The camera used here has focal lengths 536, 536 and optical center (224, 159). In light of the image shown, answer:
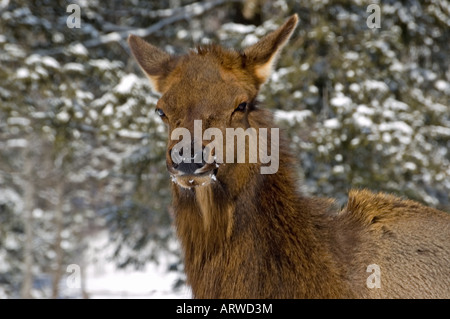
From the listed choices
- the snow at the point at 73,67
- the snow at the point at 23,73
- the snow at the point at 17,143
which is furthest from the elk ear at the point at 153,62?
the snow at the point at 17,143

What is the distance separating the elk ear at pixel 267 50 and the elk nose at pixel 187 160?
1.04 metres

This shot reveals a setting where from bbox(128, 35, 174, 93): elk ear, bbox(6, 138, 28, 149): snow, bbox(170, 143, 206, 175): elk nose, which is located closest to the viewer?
bbox(170, 143, 206, 175): elk nose

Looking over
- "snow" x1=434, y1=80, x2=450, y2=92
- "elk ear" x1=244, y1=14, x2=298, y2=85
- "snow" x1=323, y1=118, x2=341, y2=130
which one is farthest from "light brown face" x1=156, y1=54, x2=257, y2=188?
"snow" x1=434, y1=80, x2=450, y2=92

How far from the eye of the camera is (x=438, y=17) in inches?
456

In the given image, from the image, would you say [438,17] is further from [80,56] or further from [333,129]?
[80,56]

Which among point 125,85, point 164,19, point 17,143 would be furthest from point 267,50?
point 17,143

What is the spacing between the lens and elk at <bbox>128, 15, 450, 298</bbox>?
3662mm

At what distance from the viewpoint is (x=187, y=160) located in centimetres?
344

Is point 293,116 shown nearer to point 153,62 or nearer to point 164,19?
point 164,19

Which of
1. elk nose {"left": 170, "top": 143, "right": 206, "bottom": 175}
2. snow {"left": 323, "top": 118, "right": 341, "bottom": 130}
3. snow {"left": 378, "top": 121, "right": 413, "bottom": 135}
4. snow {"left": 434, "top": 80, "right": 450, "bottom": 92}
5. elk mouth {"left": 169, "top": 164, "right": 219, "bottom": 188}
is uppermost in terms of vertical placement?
elk nose {"left": 170, "top": 143, "right": 206, "bottom": 175}

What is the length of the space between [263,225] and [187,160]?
78 cm

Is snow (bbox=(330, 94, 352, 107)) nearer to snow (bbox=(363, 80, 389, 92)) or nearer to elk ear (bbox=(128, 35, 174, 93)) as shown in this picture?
snow (bbox=(363, 80, 389, 92))

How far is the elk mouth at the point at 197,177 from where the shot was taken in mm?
3484

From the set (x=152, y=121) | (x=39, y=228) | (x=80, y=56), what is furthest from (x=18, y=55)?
(x=39, y=228)
